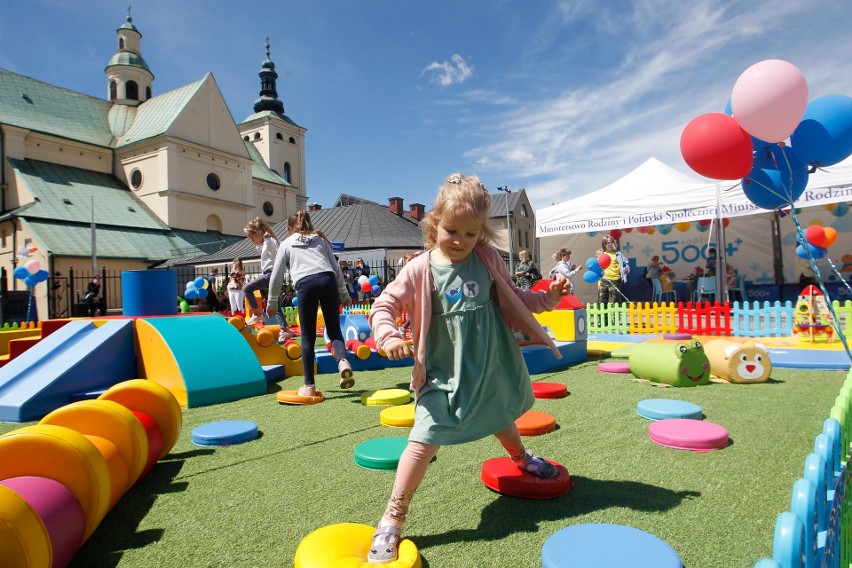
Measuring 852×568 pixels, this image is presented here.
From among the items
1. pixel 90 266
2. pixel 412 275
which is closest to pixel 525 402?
pixel 412 275

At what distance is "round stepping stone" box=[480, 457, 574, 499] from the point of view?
229 centimetres

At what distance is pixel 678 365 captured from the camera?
471cm

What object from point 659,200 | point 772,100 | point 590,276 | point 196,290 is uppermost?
point 659,200

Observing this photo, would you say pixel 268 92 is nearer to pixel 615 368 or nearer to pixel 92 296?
pixel 92 296

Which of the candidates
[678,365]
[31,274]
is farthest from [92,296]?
[678,365]

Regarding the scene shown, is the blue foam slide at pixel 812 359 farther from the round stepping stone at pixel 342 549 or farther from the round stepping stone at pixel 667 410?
the round stepping stone at pixel 342 549

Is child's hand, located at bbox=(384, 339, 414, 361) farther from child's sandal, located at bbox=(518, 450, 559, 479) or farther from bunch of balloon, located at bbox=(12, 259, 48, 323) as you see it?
bunch of balloon, located at bbox=(12, 259, 48, 323)

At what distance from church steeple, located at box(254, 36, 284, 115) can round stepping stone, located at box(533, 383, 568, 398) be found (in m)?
52.4

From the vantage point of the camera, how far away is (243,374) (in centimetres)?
482

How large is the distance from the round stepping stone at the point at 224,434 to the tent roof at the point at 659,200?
9.85 m

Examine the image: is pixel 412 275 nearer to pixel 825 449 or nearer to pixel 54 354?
pixel 825 449

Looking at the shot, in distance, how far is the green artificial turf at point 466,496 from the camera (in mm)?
1914

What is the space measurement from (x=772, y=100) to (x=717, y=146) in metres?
0.49

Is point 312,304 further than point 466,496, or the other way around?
point 312,304
